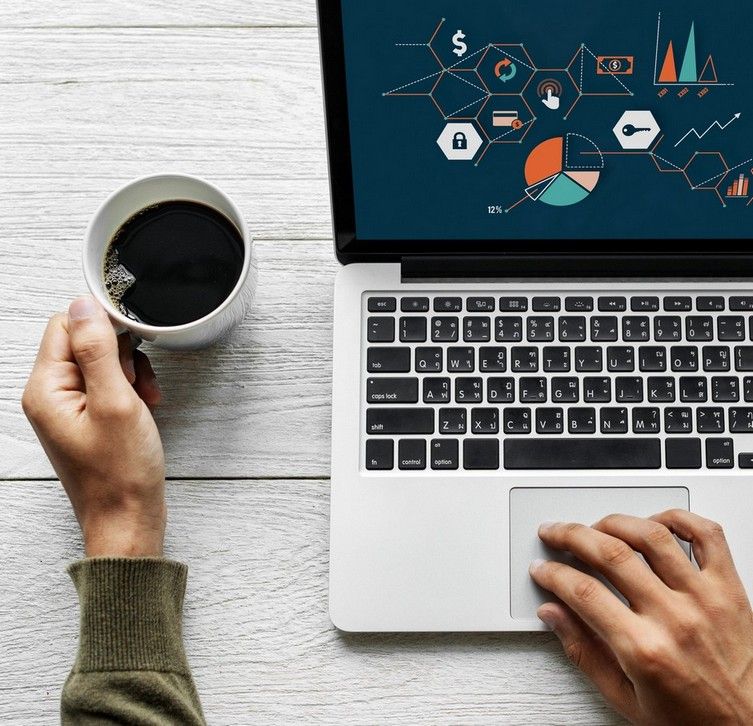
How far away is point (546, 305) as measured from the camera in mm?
664

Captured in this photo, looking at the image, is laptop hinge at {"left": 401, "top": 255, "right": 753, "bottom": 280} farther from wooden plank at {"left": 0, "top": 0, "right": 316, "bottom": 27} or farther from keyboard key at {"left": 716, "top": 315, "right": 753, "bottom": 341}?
wooden plank at {"left": 0, "top": 0, "right": 316, "bottom": 27}

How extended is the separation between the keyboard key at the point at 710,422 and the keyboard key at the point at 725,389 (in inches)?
0.4

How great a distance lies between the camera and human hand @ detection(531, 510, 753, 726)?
1.92 feet

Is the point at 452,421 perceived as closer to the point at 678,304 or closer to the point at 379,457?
the point at 379,457

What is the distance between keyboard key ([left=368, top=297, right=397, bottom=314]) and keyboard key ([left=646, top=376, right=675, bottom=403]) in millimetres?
216

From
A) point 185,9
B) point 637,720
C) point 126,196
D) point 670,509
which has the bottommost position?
point 637,720

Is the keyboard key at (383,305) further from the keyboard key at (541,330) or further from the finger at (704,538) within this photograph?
the finger at (704,538)

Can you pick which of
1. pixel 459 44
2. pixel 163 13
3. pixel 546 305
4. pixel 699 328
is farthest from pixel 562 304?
pixel 163 13

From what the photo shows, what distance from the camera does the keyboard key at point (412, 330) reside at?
657 millimetres

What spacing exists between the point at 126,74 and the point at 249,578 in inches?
18.4

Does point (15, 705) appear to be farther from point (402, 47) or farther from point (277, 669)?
point (402, 47)

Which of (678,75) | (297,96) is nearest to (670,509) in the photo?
(678,75)

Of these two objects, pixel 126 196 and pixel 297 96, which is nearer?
pixel 126 196

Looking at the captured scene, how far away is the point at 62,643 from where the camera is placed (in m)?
0.66
